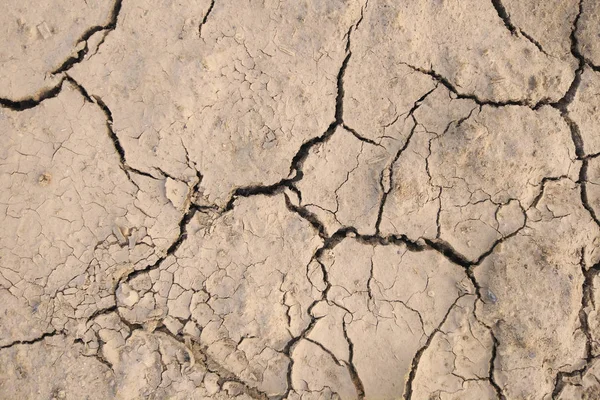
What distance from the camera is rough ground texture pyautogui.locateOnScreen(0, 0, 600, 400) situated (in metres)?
2.67

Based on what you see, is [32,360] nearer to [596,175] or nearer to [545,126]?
[545,126]

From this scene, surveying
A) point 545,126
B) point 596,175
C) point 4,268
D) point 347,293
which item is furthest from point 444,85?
point 4,268

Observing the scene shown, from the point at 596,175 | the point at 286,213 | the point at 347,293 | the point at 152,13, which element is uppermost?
the point at 152,13

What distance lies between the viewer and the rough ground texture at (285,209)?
105 inches

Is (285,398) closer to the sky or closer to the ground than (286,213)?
closer to the ground

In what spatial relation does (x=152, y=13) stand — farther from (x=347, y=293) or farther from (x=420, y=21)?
(x=347, y=293)

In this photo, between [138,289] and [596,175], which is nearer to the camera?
[138,289]

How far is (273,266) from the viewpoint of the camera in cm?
270

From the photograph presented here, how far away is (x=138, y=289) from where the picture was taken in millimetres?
2668

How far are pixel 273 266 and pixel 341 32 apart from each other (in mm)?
1307

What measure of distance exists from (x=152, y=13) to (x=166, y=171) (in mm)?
850

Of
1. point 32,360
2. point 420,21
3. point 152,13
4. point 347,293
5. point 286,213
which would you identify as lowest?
point 32,360

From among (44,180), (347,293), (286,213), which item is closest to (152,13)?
(44,180)

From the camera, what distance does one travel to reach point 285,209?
273 cm
